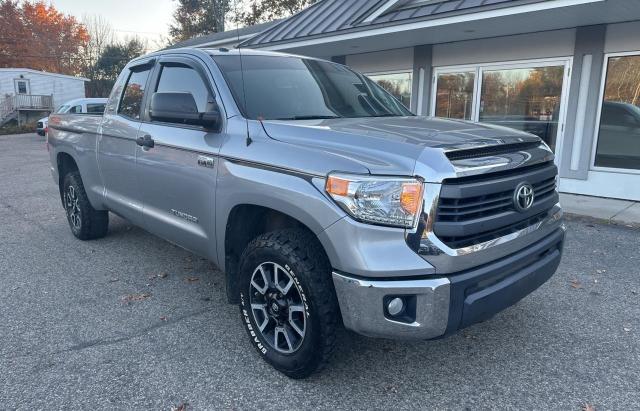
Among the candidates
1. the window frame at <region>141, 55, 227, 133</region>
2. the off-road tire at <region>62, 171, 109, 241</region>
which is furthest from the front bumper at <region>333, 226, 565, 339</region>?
the off-road tire at <region>62, 171, 109, 241</region>

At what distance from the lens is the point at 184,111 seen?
3.20 metres

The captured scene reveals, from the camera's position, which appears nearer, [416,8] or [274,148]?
[274,148]

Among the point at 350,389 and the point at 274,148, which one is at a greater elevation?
the point at 274,148

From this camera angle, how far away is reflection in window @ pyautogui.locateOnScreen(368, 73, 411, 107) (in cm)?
1118

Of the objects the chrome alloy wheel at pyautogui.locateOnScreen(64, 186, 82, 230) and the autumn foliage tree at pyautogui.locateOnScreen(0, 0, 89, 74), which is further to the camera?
the autumn foliage tree at pyautogui.locateOnScreen(0, 0, 89, 74)

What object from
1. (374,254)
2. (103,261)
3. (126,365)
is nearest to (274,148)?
(374,254)

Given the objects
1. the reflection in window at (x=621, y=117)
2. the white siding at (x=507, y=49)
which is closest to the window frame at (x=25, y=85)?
the white siding at (x=507, y=49)

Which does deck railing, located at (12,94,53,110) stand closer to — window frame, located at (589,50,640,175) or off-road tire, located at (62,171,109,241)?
off-road tire, located at (62,171,109,241)

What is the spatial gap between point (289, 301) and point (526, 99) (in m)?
8.18

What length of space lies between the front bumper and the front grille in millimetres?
191

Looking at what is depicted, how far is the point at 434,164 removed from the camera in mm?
2340

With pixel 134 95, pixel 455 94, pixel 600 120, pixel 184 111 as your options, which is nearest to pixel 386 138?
pixel 184 111

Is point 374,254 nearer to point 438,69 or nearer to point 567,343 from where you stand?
point 567,343

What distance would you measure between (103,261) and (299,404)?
3211 millimetres
